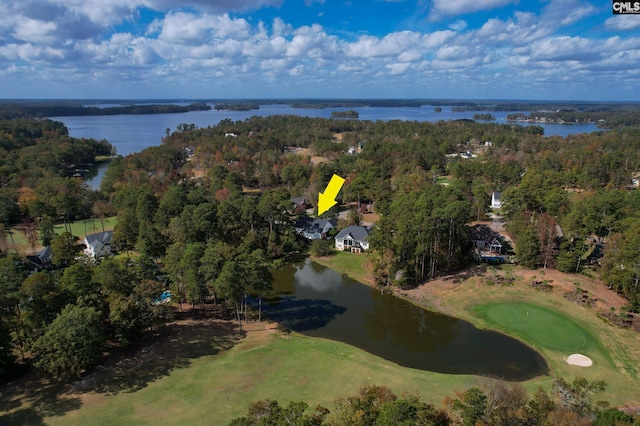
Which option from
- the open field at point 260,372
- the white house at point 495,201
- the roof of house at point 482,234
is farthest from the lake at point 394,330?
the white house at point 495,201

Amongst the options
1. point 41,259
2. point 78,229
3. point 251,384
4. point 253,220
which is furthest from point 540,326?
point 78,229

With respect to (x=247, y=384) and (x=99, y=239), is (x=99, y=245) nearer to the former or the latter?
(x=99, y=239)

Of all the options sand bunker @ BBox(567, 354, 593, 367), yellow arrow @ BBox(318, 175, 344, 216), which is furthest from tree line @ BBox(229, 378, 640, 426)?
yellow arrow @ BBox(318, 175, 344, 216)

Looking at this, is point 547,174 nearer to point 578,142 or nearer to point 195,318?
point 578,142

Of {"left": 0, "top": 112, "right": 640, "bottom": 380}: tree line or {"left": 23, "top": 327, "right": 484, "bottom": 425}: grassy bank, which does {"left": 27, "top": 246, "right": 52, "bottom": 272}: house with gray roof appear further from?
{"left": 23, "top": 327, "right": 484, "bottom": 425}: grassy bank

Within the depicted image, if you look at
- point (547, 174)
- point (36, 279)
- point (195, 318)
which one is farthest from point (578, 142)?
point (36, 279)

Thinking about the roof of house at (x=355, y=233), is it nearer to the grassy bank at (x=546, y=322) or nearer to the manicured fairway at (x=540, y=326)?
the grassy bank at (x=546, y=322)
